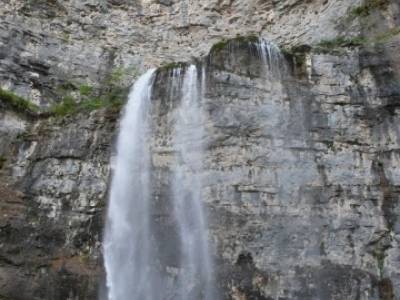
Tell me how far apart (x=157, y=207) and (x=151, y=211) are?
16 centimetres

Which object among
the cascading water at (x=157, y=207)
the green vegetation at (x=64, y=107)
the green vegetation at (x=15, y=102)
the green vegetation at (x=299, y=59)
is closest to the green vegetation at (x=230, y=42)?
the cascading water at (x=157, y=207)

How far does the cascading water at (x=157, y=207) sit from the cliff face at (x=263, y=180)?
23 centimetres

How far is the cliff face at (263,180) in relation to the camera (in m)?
9.16

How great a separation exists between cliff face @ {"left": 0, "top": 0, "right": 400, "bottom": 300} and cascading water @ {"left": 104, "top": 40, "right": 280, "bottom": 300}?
235mm

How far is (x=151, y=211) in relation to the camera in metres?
10.1

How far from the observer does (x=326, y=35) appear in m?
14.6

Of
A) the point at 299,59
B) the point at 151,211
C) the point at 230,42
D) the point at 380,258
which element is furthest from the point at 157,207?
the point at 299,59

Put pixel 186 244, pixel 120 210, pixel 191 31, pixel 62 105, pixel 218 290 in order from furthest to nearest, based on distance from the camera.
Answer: pixel 191 31 < pixel 62 105 < pixel 120 210 < pixel 186 244 < pixel 218 290

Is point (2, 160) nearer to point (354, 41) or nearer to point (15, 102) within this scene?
point (15, 102)

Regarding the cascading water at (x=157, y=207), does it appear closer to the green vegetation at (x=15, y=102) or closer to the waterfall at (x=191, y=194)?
the waterfall at (x=191, y=194)

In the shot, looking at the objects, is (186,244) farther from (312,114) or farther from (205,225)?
(312,114)

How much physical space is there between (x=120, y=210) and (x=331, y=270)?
464 centimetres

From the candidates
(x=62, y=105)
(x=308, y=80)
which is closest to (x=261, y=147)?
(x=308, y=80)

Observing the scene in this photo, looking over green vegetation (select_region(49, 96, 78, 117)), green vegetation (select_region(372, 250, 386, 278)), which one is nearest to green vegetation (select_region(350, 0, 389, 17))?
green vegetation (select_region(372, 250, 386, 278))
